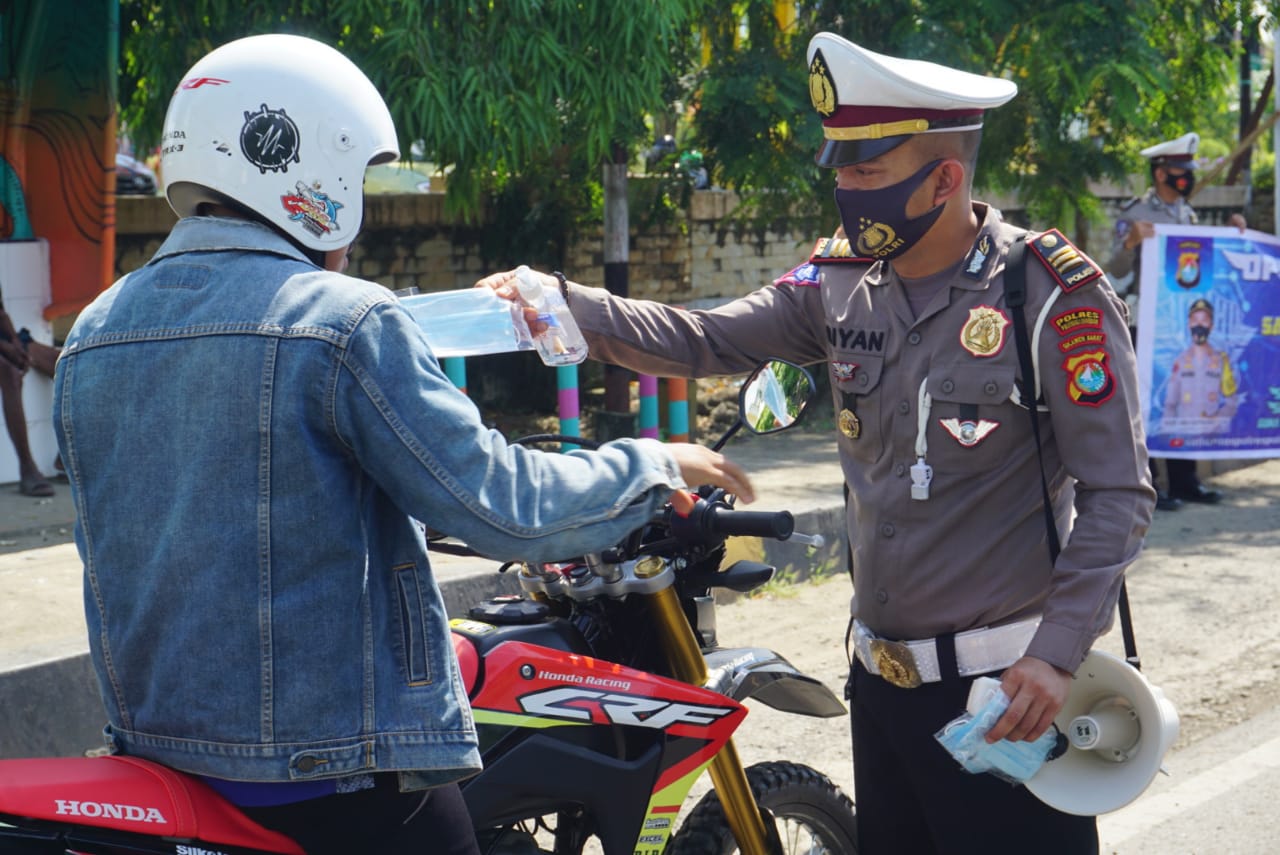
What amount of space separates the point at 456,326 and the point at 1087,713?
1.33 meters

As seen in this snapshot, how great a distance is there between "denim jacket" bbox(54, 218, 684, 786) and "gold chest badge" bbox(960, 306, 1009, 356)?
875 mm

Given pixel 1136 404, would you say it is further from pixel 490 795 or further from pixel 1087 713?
pixel 490 795

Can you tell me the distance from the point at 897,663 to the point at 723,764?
41 centimetres

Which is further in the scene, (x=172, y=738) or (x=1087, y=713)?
(x=1087, y=713)

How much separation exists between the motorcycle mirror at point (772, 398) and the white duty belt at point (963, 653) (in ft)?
1.51

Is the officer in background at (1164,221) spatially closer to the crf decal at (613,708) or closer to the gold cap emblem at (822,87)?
the gold cap emblem at (822,87)

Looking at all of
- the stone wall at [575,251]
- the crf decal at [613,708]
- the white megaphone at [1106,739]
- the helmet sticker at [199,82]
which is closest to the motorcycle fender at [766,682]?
the crf decal at [613,708]

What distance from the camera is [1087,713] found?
2551 mm

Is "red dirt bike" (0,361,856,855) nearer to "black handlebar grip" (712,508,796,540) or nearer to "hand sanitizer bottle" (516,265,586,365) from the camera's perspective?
"black handlebar grip" (712,508,796,540)

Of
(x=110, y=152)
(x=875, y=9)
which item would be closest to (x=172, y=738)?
(x=110, y=152)

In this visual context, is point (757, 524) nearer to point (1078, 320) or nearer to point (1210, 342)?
point (1078, 320)

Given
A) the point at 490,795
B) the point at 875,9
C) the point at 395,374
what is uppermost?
the point at 875,9

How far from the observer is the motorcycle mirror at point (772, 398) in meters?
2.51

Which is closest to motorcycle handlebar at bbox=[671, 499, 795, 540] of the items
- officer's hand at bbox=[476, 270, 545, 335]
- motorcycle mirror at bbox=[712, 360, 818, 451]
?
motorcycle mirror at bbox=[712, 360, 818, 451]
